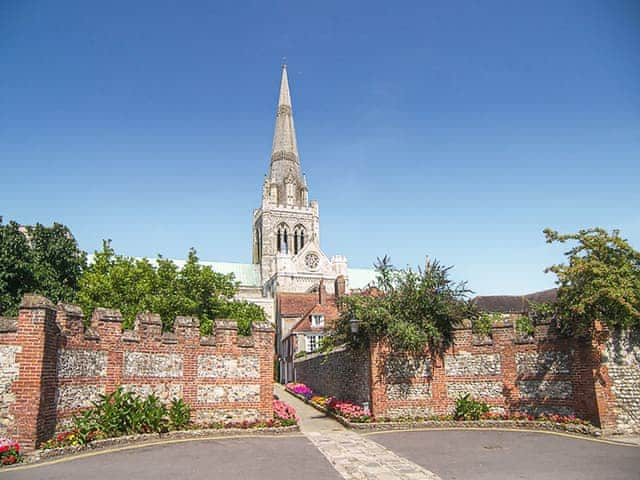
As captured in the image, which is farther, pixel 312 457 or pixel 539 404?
pixel 539 404

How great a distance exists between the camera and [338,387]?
2333 centimetres

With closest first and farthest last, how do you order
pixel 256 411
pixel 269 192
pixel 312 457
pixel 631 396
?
1. pixel 312 457
2. pixel 631 396
3. pixel 256 411
4. pixel 269 192

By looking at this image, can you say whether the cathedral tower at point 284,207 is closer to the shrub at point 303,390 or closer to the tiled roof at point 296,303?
the tiled roof at point 296,303

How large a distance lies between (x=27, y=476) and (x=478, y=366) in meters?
14.3

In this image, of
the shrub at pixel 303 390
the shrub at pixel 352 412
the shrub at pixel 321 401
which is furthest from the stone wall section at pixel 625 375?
the shrub at pixel 303 390

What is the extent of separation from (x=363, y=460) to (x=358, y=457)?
41 centimetres

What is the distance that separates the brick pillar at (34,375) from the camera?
38.6 ft

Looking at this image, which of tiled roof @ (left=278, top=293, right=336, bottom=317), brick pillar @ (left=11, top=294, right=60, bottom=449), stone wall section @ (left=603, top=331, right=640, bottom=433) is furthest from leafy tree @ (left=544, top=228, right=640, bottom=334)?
tiled roof @ (left=278, top=293, right=336, bottom=317)

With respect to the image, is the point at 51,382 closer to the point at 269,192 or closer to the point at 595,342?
the point at 595,342

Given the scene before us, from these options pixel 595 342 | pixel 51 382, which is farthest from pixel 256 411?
pixel 595 342

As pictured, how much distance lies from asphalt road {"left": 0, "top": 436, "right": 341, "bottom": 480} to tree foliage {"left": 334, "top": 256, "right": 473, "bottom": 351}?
18.3 feet

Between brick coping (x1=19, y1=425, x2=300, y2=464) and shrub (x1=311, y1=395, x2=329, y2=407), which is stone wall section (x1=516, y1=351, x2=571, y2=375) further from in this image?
shrub (x1=311, y1=395, x2=329, y2=407)

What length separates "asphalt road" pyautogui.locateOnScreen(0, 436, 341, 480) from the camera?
10.2 metres

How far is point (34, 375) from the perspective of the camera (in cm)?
1195
